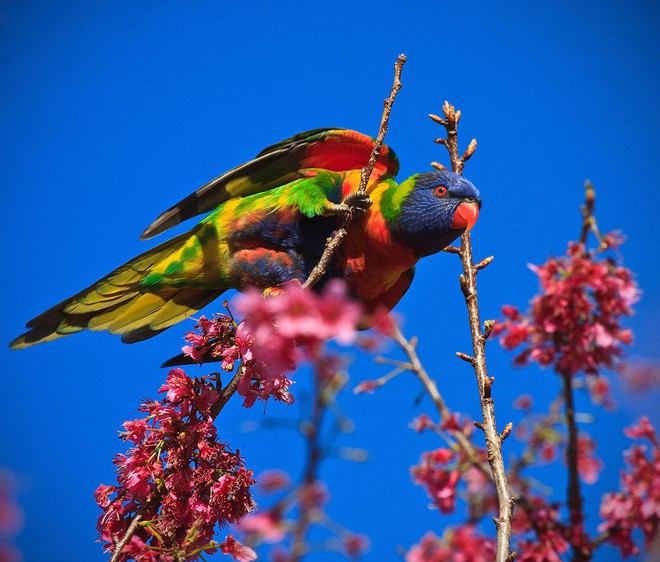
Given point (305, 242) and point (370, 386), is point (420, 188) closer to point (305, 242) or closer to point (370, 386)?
point (305, 242)

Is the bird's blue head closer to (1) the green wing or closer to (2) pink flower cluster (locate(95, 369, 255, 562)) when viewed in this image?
(1) the green wing

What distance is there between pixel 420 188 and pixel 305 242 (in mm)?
661

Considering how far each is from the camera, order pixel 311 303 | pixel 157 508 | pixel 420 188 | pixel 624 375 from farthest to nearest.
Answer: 1. pixel 420 188
2. pixel 624 375
3. pixel 157 508
4. pixel 311 303

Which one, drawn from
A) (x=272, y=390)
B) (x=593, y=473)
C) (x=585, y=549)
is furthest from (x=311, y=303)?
(x=593, y=473)

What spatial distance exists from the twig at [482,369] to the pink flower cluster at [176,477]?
856mm

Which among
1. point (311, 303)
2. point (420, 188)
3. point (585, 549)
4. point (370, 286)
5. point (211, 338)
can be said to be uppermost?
point (420, 188)

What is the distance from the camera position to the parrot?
2979mm

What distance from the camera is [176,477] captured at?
207 cm

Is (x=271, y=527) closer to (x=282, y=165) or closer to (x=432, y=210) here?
(x=432, y=210)

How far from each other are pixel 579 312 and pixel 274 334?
5.07 feet

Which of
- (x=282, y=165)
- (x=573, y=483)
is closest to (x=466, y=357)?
(x=573, y=483)

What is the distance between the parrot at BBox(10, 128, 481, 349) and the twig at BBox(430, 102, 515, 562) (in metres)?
0.47

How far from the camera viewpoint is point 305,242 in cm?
307

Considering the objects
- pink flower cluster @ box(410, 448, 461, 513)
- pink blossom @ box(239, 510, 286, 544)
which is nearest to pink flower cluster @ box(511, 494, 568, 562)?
pink flower cluster @ box(410, 448, 461, 513)
